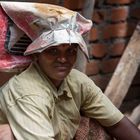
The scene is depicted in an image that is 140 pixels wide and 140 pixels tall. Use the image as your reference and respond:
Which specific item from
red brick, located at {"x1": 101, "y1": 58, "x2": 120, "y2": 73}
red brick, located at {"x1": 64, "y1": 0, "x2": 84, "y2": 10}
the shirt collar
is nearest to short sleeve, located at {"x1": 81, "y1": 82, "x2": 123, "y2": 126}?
the shirt collar

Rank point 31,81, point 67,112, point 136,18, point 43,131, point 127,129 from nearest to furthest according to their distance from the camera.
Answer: point 43,131 → point 31,81 → point 67,112 → point 127,129 → point 136,18

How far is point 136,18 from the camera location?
305 centimetres

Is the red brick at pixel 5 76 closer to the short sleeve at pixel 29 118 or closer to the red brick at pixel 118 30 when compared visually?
the short sleeve at pixel 29 118

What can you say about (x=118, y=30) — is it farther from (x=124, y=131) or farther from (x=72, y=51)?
(x=72, y=51)

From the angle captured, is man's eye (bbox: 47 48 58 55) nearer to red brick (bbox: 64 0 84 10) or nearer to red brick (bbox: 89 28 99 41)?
red brick (bbox: 64 0 84 10)

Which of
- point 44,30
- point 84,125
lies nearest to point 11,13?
point 44,30

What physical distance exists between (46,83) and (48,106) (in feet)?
0.33

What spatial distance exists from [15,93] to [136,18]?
1550 millimetres

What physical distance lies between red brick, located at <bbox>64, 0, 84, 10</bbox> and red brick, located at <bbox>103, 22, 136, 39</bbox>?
36 cm

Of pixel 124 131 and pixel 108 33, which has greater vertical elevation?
pixel 108 33

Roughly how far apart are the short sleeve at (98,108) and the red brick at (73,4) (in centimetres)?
74

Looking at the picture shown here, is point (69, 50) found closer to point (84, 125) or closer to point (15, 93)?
point (15, 93)

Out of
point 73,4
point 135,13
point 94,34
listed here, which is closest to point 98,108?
point 73,4

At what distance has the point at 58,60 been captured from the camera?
1.75 metres
